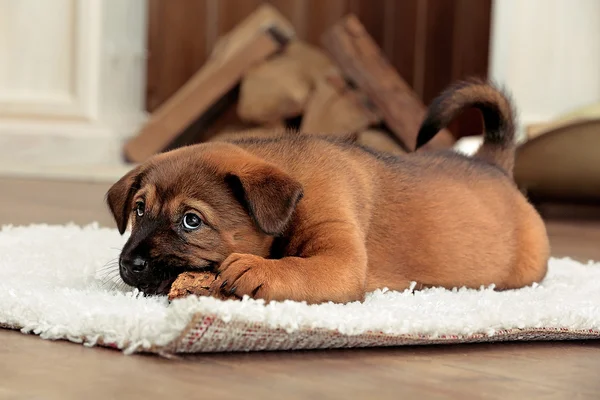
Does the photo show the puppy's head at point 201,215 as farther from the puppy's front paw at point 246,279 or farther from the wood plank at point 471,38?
the wood plank at point 471,38

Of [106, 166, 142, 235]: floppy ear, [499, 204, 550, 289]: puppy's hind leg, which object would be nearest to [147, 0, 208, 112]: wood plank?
[499, 204, 550, 289]: puppy's hind leg

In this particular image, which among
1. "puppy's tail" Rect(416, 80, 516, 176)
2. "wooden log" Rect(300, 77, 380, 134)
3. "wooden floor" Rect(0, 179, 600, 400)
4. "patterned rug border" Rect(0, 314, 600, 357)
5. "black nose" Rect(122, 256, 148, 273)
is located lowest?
"wooden floor" Rect(0, 179, 600, 400)

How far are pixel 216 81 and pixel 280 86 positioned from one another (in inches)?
16.3

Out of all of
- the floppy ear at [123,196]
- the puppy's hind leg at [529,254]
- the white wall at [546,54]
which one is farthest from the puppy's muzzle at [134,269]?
the white wall at [546,54]

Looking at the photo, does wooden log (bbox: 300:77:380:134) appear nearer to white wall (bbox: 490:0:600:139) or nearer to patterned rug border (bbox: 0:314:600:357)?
white wall (bbox: 490:0:600:139)

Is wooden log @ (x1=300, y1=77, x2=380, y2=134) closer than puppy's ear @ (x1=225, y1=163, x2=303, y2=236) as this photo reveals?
No

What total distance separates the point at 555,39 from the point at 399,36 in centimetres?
90

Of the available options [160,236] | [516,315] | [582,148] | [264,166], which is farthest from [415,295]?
[582,148]

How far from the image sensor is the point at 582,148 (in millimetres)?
3330

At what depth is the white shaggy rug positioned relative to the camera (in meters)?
1.19

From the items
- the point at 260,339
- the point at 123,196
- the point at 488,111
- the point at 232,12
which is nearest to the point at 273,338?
the point at 260,339

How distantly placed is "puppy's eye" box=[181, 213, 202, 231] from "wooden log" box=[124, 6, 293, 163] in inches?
131

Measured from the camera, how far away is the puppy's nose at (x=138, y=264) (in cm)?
141

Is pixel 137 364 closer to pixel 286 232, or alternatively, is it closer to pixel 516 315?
pixel 286 232
